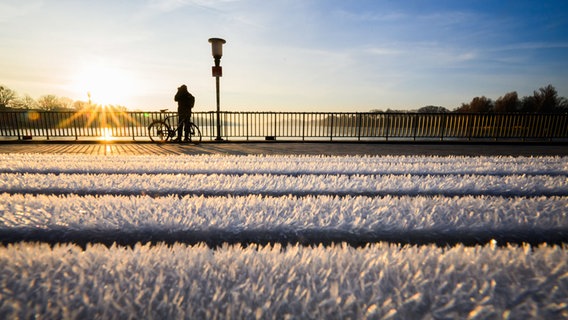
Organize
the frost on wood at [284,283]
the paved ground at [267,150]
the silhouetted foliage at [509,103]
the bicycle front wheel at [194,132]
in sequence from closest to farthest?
the frost on wood at [284,283] < the paved ground at [267,150] < the bicycle front wheel at [194,132] < the silhouetted foliage at [509,103]

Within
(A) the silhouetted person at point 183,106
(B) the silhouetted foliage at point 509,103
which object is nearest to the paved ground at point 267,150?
(A) the silhouetted person at point 183,106

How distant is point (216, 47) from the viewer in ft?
37.0

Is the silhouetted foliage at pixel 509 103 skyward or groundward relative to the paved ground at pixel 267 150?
skyward

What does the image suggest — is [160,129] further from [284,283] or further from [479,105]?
[479,105]

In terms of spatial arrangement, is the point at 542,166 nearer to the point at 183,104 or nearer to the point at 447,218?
the point at 447,218

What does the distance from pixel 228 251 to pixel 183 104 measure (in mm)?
11484

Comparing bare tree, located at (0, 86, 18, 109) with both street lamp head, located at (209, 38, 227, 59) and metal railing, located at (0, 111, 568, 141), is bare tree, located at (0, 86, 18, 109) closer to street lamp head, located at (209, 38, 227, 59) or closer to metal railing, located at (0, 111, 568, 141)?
metal railing, located at (0, 111, 568, 141)

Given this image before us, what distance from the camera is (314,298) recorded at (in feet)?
1.36

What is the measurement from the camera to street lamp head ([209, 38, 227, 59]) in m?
11.2

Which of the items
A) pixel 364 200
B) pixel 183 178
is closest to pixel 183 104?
pixel 183 178

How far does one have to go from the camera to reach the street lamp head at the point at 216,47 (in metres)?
11.2

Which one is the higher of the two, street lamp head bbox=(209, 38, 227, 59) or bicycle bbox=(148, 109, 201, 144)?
street lamp head bbox=(209, 38, 227, 59)

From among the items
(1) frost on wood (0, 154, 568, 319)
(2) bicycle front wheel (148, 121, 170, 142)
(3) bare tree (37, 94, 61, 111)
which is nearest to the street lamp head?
(2) bicycle front wheel (148, 121, 170, 142)

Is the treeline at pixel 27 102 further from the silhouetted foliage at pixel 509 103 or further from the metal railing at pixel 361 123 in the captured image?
the silhouetted foliage at pixel 509 103
